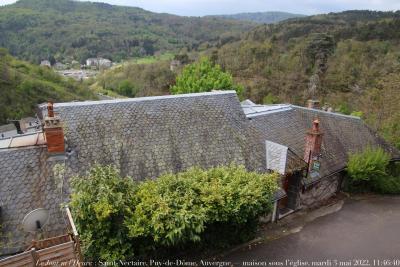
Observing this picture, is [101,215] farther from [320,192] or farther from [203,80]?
[203,80]

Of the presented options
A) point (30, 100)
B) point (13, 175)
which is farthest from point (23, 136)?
point (30, 100)

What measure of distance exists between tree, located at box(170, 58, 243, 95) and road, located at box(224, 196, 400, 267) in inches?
814

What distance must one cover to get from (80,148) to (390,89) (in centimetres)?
2201

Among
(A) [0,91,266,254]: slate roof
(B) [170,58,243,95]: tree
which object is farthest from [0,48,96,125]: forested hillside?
(A) [0,91,266,254]: slate roof

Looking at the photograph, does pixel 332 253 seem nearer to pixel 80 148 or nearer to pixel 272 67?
pixel 80 148

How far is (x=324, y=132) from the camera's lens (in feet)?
58.2

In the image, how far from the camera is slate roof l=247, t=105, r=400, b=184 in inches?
633

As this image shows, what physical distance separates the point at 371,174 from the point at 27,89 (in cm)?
6432

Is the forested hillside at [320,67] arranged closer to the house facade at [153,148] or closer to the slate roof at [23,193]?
the house facade at [153,148]

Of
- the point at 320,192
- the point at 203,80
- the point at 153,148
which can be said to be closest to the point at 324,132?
the point at 320,192

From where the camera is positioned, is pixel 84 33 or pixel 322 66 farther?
pixel 84 33

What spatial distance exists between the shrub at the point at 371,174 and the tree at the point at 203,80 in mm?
18475

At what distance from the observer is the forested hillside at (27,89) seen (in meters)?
60.2

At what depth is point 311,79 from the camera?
149ft
